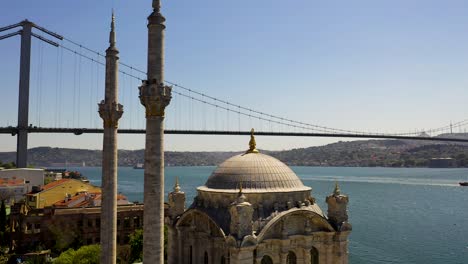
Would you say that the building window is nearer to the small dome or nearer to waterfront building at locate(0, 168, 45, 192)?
waterfront building at locate(0, 168, 45, 192)

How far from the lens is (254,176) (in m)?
17.2

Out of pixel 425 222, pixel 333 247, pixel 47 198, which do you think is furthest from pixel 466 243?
pixel 47 198

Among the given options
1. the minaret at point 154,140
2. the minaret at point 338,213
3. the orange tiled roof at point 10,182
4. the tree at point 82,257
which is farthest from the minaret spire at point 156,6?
the orange tiled roof at point 10,182

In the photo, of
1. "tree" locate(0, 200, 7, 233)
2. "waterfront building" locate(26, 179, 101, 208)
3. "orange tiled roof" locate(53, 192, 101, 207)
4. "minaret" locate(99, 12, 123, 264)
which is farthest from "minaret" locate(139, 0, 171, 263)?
"waterfront building" locate(26, 179, 101, 208)

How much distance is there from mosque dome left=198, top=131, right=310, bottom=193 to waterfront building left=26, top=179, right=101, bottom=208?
40838 millimetres

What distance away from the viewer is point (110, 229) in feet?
55.6

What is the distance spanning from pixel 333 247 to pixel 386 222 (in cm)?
5483

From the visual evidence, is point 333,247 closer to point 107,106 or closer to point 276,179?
point 276,179

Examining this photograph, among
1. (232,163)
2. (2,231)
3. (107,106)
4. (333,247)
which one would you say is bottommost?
(2,231)

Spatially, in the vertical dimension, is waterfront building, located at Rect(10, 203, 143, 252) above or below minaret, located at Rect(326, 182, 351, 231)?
below

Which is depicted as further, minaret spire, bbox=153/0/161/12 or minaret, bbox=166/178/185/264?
minaret, bbox=166/178/185/264

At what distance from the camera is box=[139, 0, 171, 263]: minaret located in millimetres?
12164

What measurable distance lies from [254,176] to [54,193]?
44622mm

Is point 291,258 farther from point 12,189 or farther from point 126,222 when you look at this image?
point 12,189
